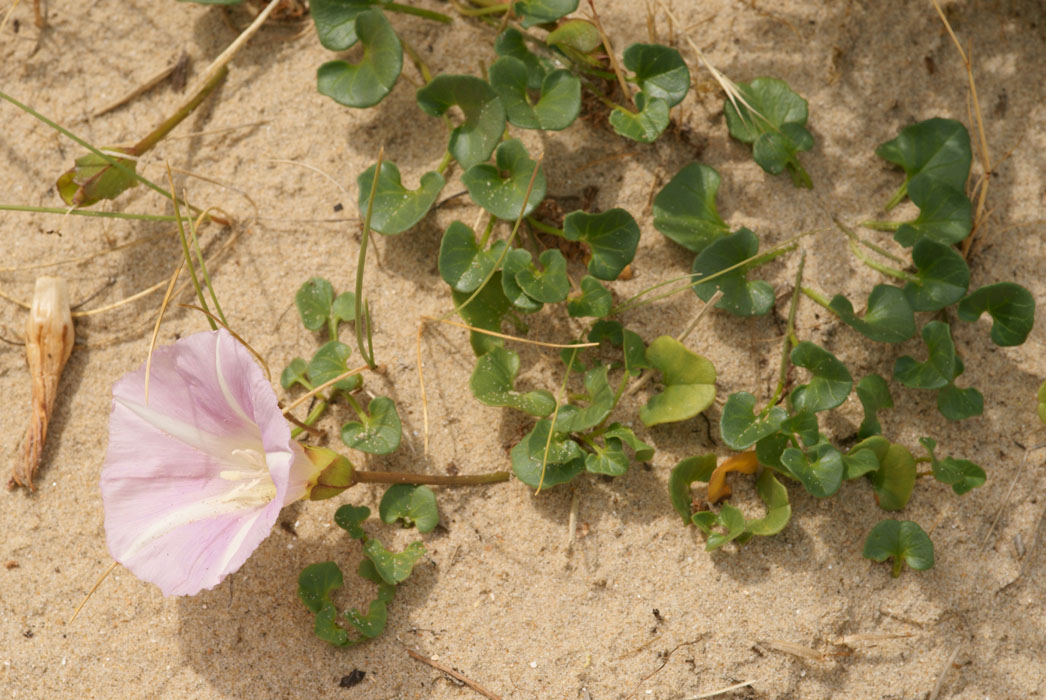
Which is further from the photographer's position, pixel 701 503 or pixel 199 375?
pixel 701 503

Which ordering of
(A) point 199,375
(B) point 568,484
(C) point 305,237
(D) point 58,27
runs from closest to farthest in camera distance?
(A) point 199,375, (B) point 568,484, (C) point 305,237, (D) point 58,27

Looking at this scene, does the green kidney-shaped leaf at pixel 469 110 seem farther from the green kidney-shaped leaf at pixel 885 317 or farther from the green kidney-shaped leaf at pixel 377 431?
the green kidney-shaped leaf at pixel 885 317

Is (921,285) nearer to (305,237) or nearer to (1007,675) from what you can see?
(1007,675)

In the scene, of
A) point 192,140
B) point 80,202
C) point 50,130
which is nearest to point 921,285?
point 192,140

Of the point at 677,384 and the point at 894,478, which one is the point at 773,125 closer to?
the point at 677,384

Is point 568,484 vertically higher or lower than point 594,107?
lower

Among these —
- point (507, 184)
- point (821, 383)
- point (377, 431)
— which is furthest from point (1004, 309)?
point (377, 431)

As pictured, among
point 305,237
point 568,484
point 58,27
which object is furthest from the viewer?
point 58,27
